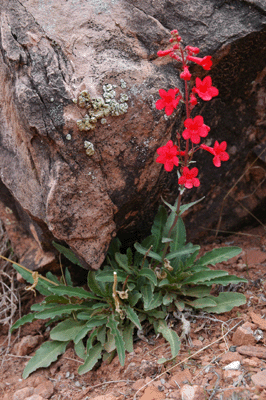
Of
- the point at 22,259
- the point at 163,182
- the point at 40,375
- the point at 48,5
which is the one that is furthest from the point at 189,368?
the point at 48,5

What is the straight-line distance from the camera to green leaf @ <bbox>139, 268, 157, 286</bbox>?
98.4 inches

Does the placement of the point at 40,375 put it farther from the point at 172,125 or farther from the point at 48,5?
the point at 48,5

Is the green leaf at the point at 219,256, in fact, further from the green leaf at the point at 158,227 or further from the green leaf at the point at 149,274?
the green leaf at the point at 149,274

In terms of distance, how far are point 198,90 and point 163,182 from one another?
0.89 metres

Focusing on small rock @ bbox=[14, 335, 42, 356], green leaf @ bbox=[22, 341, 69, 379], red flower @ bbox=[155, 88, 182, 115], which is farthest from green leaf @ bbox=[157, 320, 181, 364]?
red flower @ bbox=[155, 88, 182, 115]

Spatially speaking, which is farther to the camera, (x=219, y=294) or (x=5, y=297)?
(x=5, y=297)

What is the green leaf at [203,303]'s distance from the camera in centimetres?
253

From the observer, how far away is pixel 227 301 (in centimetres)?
256

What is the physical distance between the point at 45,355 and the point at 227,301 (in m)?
1.41

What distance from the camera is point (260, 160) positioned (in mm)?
3250

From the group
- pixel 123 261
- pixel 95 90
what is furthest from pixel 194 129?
pixel 123 261

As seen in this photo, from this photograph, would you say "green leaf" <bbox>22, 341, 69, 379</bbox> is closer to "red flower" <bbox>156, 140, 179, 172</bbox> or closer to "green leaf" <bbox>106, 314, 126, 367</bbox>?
"green leaf" <bbox>106, 314, 126, 367</bbox>

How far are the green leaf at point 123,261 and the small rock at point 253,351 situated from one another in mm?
967

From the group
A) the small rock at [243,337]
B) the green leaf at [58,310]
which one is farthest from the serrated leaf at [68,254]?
the small rock at [243,337]
